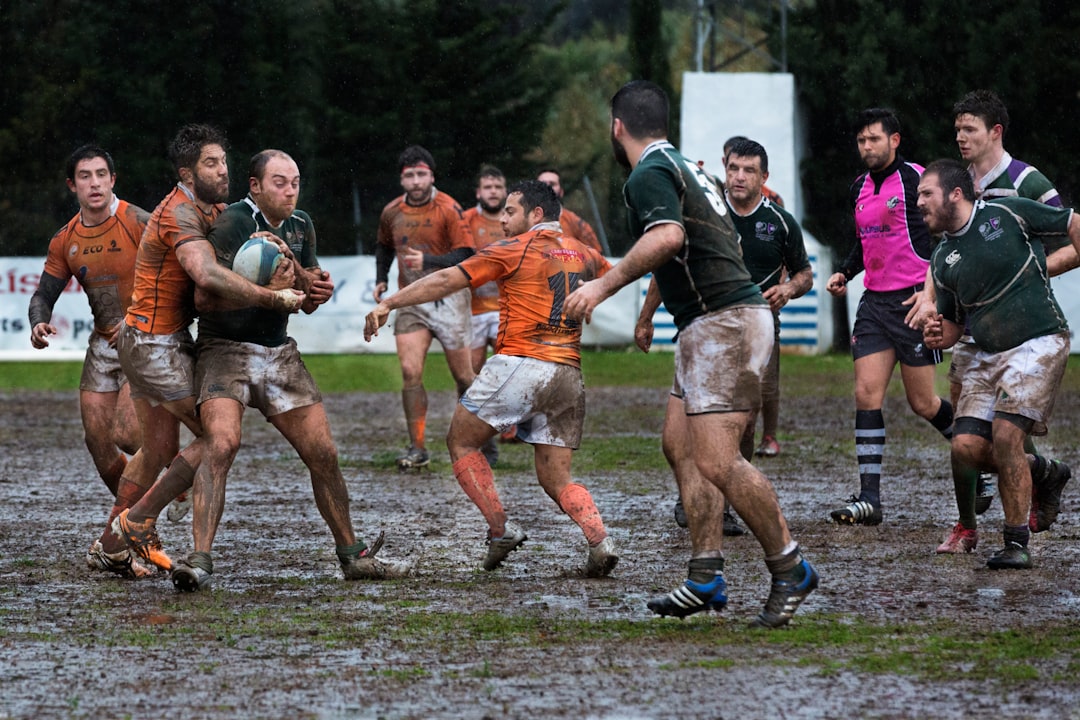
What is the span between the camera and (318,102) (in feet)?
112

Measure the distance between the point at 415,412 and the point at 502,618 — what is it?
6.35 m

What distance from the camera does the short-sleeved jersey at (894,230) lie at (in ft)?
31.9

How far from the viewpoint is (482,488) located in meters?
8.11

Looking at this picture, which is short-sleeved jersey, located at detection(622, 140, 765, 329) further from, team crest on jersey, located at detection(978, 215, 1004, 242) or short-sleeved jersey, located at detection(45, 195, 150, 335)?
short-sleeved jersey, located at detection(45, 195, 150, 335)

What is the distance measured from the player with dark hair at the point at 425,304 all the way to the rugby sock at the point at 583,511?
16.1ft

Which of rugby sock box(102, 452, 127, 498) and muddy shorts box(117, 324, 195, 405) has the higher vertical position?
muddy shorts box(117, 324, 195, 405)

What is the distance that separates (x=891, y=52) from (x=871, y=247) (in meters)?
20.2

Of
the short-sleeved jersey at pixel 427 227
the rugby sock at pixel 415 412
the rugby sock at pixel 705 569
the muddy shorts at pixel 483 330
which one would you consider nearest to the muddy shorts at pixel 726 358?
the rugby sock at pixel 705 569

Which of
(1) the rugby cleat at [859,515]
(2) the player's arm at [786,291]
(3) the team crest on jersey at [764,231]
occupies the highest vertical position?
(3) the team crest on jersey at [764,231]

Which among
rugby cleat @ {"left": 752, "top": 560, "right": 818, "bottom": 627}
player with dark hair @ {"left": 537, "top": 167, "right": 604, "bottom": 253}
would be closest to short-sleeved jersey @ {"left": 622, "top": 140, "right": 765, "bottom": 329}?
rugby cleat @ {"left": 752, "top": 560, "right": 818, "bottom": 627}

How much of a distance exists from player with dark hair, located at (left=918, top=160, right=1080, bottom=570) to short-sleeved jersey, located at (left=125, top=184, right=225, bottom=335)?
11.5ft

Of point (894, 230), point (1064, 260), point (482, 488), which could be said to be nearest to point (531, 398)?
point (482, 488)

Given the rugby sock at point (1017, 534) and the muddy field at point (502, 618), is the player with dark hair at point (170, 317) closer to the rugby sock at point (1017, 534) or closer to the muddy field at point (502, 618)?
the muddy field at point (502, 618)

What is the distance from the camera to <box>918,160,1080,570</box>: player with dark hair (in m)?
7.95
